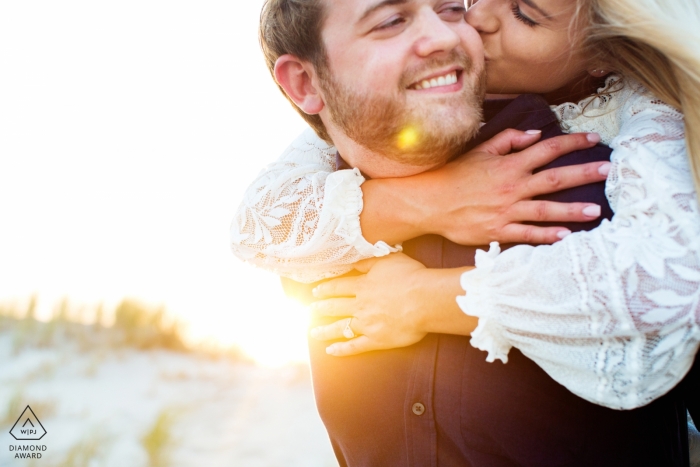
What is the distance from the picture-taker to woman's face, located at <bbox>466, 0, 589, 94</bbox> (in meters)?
1.66

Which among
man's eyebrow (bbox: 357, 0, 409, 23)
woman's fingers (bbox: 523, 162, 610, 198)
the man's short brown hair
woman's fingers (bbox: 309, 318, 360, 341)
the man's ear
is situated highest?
man's eyebrow (bbox: 357, 0, 409, 23)

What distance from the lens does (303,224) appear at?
70.6 inches

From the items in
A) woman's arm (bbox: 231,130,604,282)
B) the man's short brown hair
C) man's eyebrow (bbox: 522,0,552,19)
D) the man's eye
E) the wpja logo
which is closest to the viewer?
woman's arm (bbox: 231,130,604,282)

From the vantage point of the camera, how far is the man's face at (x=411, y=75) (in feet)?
5.65

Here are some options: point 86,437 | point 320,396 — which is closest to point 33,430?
point 86,437

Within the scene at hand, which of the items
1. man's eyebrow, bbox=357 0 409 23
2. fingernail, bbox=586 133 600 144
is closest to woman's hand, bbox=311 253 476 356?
fingernail, bbox=586 133 600 144

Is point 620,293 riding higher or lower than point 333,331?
higher

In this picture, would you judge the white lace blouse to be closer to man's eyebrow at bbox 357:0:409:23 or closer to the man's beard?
the man's beard

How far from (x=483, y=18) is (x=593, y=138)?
54cm

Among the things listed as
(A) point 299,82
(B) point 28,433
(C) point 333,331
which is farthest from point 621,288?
(B) point 28,433

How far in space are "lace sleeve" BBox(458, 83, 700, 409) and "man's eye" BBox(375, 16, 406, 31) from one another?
2.57 feet

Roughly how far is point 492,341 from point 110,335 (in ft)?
18.1

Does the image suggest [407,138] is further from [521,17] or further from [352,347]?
[352,347]

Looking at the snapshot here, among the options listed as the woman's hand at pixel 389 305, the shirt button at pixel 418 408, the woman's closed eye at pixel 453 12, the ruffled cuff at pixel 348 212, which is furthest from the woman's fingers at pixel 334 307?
the woman's closed eye at pixel 453 12
